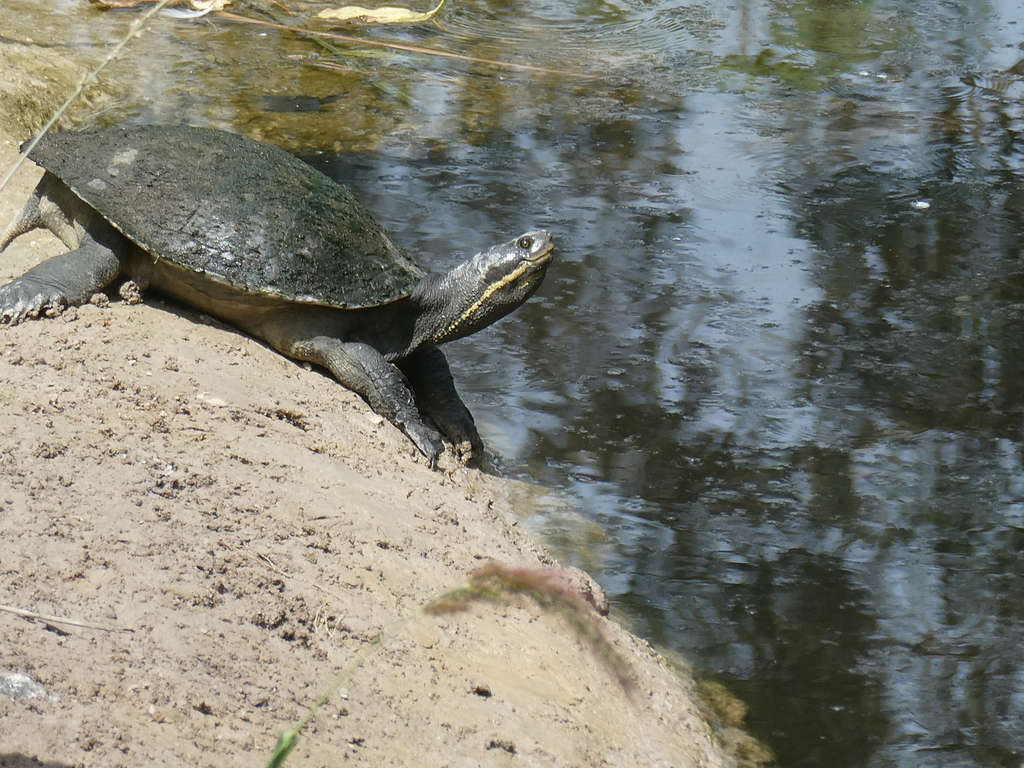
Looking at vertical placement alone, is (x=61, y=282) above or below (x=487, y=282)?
above

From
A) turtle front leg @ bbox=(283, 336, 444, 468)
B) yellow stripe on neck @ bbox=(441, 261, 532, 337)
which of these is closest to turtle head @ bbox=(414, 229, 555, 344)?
yellow stripe on neck @ bbox=(441, 261, 532, 337)

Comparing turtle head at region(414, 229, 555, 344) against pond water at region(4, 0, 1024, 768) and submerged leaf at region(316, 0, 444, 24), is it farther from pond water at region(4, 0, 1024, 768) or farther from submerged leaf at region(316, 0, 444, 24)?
submerged leaf at region(316, 0, 444, 24)

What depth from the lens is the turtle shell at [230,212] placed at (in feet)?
14.4

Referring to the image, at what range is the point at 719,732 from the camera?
342 cm

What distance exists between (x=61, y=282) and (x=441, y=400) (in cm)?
163

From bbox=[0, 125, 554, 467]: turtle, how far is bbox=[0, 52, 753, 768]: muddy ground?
11.2 inches

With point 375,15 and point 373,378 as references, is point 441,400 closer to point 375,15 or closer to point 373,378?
point 373,378

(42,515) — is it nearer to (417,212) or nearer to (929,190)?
(417,212)

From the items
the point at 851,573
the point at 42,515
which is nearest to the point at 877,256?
the point at 851,573

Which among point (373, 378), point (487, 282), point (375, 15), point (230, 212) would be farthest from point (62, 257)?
point (375, 15)

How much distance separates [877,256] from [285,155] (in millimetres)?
3718

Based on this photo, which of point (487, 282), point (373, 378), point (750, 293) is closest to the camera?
point (373, 378)

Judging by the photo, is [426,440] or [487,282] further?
[487,282]

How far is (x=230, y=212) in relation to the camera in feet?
14.7
